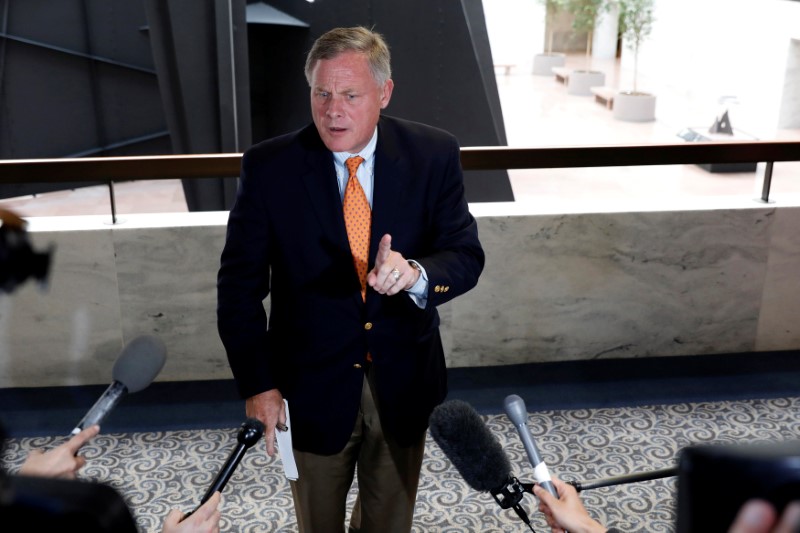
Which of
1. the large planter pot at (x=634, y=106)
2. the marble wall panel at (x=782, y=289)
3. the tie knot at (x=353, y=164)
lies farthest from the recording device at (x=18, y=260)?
the large planter pot at (x=634, y=106)

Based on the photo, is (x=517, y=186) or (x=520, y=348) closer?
(x=520, y=348)

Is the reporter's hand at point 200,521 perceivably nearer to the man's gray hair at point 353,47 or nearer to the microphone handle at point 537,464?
the microphone handle at point 537,464

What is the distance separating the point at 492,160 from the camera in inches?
168

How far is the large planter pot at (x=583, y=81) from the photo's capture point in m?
20.9

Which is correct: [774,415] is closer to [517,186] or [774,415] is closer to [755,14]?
[517,186]

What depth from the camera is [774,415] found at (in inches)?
168

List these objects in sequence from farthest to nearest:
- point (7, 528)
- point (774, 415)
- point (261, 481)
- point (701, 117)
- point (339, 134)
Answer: point (701, 117) < point (774, 415) < point (261, 481) < point (339, 134) < point (7, 528)

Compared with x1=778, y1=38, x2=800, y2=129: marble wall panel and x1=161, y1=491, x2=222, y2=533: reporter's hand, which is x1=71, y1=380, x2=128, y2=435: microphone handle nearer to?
x1=161, y1=491, x2=222, y2=533: reporter's hand

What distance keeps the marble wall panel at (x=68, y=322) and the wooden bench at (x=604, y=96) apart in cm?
1592

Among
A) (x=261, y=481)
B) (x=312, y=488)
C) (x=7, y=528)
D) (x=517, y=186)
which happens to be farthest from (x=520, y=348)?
(x=517, y=186)

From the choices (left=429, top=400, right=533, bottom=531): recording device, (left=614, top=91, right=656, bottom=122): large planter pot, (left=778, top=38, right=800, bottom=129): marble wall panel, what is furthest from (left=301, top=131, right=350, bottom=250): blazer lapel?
(left=614, top=91, right=656, bottom=122): large planter pot

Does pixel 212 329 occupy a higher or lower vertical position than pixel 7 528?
lower

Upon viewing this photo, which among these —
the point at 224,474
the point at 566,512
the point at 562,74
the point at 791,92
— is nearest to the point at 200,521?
the point at 224,474

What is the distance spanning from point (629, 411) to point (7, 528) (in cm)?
399
